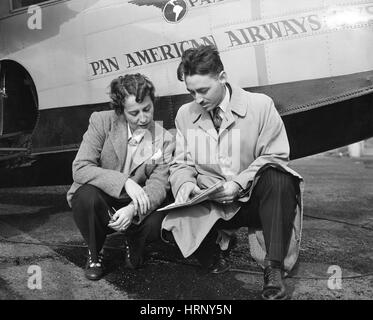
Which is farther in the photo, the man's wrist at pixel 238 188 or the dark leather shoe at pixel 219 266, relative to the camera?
the dark leather shoe at pixel 219 266

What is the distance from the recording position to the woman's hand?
274 centimetres

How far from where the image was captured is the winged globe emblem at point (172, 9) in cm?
362

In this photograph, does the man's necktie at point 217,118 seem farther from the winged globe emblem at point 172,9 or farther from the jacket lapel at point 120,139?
the winged globe emblem at point 172,9

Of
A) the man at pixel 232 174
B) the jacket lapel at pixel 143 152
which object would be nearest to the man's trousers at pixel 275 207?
the man at pixel 232 174

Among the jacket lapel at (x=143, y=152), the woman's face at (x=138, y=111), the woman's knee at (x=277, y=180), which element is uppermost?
the woman's face at (x=138, y=111)

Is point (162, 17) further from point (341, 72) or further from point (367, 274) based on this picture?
point (367, 274)

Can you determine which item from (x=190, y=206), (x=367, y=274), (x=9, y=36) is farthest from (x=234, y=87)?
(x=9, y=36)

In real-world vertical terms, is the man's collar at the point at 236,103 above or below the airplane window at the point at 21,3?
below

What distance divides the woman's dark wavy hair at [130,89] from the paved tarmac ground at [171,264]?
3.63ft

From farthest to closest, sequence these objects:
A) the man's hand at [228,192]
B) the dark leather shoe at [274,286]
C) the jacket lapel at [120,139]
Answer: the jacket lapel at [120,139]
the man's hand at [228,192]
the dark leather shoe at [274,286]

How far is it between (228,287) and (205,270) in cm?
28

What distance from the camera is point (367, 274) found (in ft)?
9.80

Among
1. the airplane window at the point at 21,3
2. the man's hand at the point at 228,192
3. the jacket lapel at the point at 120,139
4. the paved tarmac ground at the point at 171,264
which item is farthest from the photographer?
the airplane window at the point at 21,3

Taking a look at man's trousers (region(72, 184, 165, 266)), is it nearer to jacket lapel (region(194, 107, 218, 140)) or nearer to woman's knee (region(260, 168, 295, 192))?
jacket lapel (region(194, 107, 218, 140))
